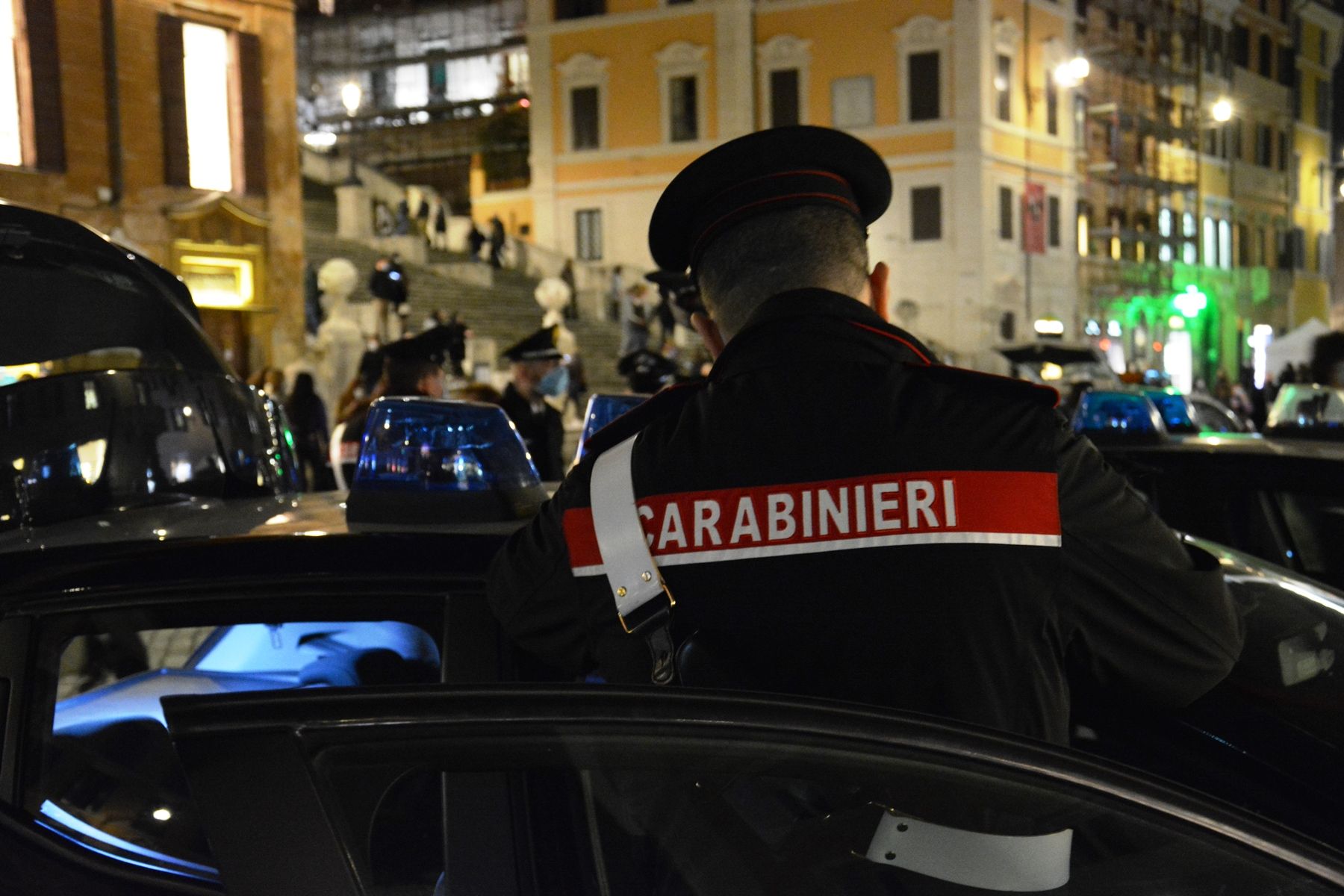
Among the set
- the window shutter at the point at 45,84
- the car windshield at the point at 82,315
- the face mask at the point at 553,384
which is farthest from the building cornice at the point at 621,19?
the car windshield at the point at 82,315

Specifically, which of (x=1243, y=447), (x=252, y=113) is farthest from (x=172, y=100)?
(x=1243, y=447)

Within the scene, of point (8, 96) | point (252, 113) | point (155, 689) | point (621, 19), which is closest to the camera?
point (155, 689)

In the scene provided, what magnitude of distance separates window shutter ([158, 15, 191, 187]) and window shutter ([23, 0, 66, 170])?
123cm

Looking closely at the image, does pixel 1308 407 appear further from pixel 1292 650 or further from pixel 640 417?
pixel 640 417

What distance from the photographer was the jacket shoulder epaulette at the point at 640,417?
153 centimetres

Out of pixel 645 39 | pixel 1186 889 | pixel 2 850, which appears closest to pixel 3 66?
pixel 2 850

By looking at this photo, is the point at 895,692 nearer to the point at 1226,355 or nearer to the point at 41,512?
the point at 41,512

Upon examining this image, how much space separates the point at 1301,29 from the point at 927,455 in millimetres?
50242

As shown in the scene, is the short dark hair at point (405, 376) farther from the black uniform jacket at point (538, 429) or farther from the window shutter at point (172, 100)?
the window shutter at point (172, 100)

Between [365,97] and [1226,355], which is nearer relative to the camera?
[1226,355]

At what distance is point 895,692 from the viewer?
1380 mm

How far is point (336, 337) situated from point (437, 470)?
14.4m

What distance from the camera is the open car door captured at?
1.04 meters

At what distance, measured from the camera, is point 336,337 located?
1586cm
